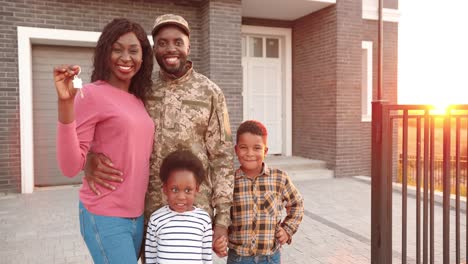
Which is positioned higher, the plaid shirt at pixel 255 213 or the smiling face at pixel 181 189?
the smiling face at pixel 181 189

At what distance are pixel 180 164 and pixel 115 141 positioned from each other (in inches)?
12.6

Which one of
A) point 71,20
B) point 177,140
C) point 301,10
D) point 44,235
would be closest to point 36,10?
point 71,20

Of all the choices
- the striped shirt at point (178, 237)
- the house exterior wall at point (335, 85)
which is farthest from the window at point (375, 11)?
the striped shirt at point (178, 237)

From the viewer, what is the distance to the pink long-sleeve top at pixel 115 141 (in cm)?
188

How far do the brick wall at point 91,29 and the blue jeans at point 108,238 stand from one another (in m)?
6.66

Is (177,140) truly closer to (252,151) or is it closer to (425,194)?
(252,151)

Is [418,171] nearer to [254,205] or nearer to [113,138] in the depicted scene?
[254,205]

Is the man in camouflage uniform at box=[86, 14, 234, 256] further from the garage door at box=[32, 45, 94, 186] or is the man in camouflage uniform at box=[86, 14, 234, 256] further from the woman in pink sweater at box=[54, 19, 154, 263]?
the garage door at box=[32, 45, 94, 186]

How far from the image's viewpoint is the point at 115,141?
6.36 feet

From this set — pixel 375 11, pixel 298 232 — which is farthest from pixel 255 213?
pixel 375 11

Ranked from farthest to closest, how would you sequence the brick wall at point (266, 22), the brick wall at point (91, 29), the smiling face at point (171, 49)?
1. the brick wall at point (266, 22)
2. the brick wall at point (91, 29)
3. the smiling face at point (171, 49)

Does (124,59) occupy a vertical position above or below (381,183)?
above

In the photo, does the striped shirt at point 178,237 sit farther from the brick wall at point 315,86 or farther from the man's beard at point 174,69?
the brick wall at point 315,86

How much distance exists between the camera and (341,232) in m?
5.38
